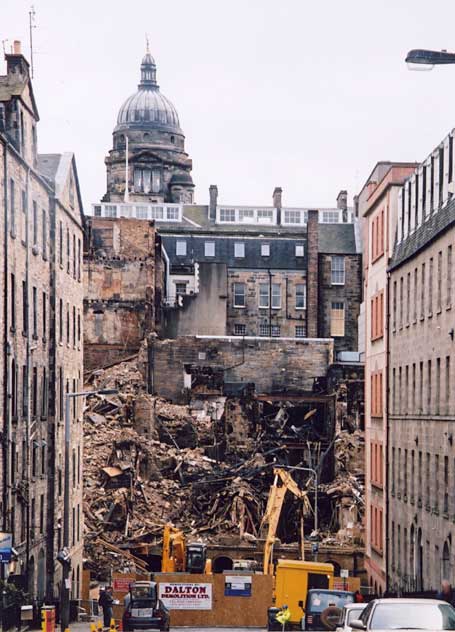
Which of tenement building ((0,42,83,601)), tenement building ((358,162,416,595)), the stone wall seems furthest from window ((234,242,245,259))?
tenement building ((0,42,83,601))

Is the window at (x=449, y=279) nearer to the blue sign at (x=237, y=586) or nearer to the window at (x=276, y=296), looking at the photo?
the blue sign at (x=237, y=586)

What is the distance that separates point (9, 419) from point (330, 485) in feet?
135

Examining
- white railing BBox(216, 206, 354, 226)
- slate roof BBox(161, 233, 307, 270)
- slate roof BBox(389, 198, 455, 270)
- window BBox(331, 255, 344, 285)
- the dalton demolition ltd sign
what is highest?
Answer: white railing BBox(216, 206, 354, 226)

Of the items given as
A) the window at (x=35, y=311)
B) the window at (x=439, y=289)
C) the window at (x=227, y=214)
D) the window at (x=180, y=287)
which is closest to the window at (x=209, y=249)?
the window at (x=180, y=287)

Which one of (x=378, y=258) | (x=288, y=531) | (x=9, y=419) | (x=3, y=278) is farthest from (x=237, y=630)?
(x=288, y=531)

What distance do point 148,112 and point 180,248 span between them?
38.7m

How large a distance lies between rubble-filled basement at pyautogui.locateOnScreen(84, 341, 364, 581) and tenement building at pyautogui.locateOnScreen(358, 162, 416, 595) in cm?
1035

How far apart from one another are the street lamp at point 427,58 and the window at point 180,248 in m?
94.4

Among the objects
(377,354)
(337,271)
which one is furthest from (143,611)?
(337,271)

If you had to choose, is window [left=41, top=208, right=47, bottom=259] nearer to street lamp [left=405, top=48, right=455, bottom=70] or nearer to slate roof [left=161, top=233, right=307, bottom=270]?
street lamp [left=405, top=48, right=455, bottom=70]

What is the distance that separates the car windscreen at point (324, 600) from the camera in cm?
4134

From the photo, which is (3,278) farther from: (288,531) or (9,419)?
(288,531)

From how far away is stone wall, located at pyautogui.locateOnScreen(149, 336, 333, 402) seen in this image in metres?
94.4

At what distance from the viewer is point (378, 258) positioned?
60.4m
